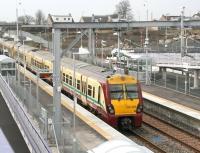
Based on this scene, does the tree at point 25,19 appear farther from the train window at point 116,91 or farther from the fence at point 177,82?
the train window at point 116,91

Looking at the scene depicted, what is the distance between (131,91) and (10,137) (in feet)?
21.5

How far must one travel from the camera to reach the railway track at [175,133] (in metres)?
22.7

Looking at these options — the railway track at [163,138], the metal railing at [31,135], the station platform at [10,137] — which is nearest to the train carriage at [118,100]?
the railway track at [163,138]

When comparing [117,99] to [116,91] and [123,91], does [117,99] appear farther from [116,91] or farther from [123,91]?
[123,91]

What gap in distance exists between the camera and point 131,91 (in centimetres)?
2500

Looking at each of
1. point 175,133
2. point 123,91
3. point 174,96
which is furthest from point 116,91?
point 174,96

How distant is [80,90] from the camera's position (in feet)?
97.4

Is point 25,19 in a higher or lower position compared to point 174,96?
higher

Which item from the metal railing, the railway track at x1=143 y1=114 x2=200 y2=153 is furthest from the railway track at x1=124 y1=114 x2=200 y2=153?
the metal railing

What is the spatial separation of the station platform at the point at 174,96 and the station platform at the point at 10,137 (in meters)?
10.5

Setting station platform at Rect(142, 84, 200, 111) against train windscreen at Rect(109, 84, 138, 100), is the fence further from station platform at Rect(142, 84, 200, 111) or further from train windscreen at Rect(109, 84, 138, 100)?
train windscreen at Rect(109, 84, 138, 100)

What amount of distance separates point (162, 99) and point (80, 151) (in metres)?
19.1

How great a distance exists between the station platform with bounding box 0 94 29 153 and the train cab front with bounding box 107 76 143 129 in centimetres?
473

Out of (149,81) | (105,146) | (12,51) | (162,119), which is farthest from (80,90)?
(12,51)
